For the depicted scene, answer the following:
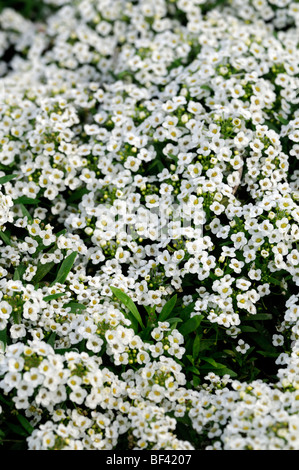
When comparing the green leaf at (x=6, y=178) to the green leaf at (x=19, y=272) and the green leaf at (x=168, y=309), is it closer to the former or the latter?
the green leaf at (x=19, y=272)

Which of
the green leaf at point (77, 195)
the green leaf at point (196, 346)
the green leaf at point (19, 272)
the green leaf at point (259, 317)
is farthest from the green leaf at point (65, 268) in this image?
the green leaf at point (259, 317)

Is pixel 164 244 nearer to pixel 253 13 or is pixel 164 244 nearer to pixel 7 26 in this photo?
pixel 253 13

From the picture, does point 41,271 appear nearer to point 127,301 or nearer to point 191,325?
point 127,301

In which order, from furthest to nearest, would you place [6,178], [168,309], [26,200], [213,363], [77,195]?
[77,195], [26,200], [6,178], [168,309], [213,363]

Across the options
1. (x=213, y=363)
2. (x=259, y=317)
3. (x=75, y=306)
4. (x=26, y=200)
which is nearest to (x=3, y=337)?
(x=75, y=306)

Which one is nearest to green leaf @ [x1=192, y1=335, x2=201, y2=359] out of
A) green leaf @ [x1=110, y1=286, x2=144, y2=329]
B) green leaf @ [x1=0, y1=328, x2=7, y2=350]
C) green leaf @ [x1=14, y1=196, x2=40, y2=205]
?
green leaf @ [x1=110, y1=286, x2=144, y2=329]

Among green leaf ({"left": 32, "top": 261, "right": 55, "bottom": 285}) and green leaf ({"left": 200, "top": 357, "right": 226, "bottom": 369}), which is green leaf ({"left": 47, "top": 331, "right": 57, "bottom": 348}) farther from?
green leaf ({"left": 200, "top": 357, "right": 226, "bottom": 369})
